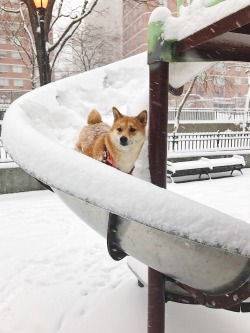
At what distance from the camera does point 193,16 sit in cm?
180

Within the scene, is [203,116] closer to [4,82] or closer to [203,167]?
[203,167]

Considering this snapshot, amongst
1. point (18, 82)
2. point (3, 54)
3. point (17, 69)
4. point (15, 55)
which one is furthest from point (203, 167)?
point (3, 54)

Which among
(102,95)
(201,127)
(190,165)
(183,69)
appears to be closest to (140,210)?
(183,69)

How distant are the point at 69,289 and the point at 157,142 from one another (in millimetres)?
2485

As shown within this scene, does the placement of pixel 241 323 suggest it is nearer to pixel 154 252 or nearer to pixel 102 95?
pixel 154 252

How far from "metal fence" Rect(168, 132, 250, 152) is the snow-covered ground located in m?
5.79

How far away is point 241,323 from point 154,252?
2.28 m

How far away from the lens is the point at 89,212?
1.78 m

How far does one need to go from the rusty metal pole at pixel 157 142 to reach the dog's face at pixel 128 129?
2.37ft

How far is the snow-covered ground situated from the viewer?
10.3ft

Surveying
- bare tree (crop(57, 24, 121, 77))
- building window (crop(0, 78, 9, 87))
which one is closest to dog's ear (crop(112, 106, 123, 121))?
bare tree (crop(57, 24, 121, 77))

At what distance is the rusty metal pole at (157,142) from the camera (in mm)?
2234

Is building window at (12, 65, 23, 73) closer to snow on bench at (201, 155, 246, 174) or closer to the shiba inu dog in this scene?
snow on bench at (201, 155, 246, 174)

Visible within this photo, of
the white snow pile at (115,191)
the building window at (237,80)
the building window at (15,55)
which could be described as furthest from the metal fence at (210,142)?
the building window at (15,55)
